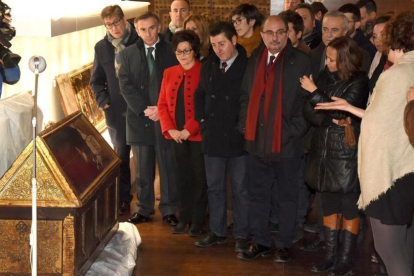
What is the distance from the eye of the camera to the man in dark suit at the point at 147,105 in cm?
764

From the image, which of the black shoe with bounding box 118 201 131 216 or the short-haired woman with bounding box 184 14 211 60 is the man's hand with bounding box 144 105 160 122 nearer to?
the short-haired woman with bounding box 184 14 211 60

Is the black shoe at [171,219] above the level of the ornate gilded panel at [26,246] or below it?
below

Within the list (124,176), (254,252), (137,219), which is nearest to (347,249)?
(254,252)

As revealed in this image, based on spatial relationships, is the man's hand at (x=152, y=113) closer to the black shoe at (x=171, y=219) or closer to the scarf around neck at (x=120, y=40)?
the scarf around neck at (x=120, y=40)

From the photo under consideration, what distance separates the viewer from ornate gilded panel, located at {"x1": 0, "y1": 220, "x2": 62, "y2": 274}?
5445mm

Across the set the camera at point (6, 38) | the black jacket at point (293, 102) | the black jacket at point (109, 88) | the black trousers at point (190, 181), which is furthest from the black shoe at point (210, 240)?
the camera at point (6, 38)

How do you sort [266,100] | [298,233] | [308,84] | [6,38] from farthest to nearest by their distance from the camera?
[298,233], [266,100], [308,84], [6,38]

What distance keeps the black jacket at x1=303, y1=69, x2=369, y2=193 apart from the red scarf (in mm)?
333

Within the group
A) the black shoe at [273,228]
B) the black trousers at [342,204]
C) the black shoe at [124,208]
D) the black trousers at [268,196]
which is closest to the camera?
the black trousers at [342,204]

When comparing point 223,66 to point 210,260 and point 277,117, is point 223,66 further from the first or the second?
point 210,260

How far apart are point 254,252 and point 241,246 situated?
15 centimetres

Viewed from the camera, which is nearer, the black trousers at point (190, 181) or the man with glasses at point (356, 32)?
the black trousers at point (190, 181)

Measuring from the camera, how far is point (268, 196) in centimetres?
678

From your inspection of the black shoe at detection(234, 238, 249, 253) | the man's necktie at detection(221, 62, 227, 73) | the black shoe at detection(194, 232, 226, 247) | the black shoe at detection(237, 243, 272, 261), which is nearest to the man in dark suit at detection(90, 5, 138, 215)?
the black shoe at detection(194, 232, 226, 247)
